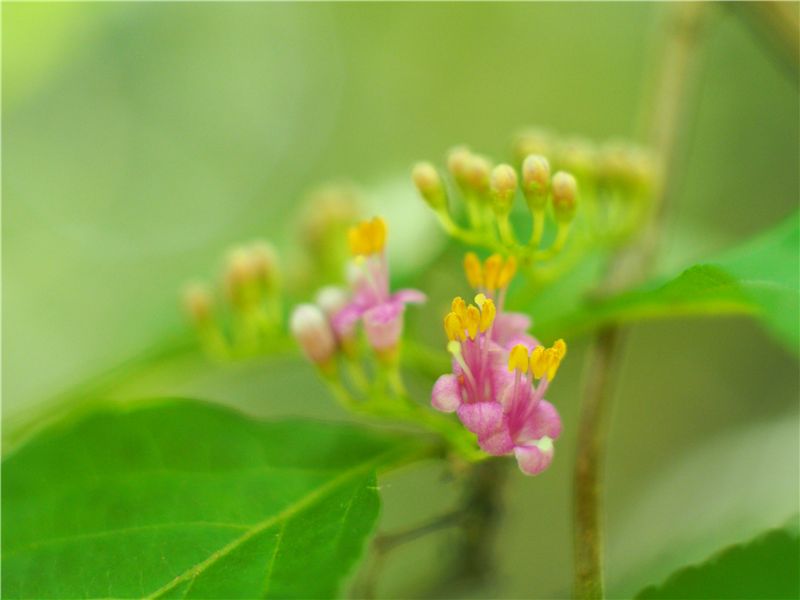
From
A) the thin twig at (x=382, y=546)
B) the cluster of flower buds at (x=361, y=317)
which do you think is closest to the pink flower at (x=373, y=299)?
the cluster of flower buds at (x=361, y=317)

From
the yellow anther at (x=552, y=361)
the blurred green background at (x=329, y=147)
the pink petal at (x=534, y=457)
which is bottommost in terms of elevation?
the pink petal at (x=534, y=457)

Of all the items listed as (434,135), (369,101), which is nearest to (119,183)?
(369,101)

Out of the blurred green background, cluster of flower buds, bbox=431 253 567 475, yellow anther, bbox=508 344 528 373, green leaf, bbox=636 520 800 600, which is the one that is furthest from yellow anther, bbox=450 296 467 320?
the blurred green background

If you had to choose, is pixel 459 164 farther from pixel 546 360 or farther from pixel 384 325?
pixel 546 360

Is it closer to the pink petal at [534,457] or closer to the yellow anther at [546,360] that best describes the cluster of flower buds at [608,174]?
the yellow anther at [546,360]

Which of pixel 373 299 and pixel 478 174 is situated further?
pixel 478 174

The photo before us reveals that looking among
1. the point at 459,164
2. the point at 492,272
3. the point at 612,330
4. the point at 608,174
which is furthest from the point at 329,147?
the point at 492,272

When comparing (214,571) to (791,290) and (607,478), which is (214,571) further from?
(607,478)
